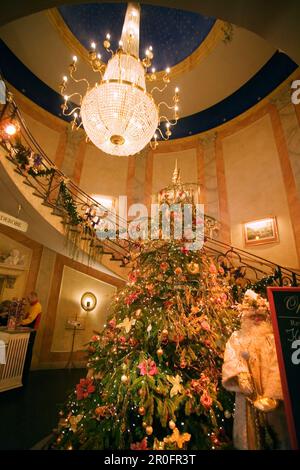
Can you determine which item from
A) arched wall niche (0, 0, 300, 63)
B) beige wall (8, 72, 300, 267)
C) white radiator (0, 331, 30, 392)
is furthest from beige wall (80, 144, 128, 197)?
arched wall niche (0, 0, 300, 63)

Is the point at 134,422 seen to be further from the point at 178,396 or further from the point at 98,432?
the point at 178,396

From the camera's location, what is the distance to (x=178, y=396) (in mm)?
1795

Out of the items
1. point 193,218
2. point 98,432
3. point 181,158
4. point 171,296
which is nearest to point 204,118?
point 181,158

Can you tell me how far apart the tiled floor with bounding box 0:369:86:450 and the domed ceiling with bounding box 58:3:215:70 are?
30.6ft

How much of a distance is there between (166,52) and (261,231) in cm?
659

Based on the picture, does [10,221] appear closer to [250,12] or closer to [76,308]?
[250,12]

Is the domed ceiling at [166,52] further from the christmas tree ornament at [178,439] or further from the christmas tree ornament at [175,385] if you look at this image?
the christmas tree ornament at [178,439]

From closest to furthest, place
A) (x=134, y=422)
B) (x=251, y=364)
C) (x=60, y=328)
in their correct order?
(x=251, y=364)
(x=134, y=422)
(x=60, y=328)

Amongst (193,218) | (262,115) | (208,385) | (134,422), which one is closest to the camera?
(134,422)

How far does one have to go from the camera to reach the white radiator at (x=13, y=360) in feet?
12.1

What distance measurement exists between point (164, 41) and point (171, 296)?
853 centimetres

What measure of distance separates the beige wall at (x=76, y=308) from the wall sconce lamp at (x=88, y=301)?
9 cm

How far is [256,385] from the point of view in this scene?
5.40 ft

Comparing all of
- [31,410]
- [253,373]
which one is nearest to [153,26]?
[253,373]
